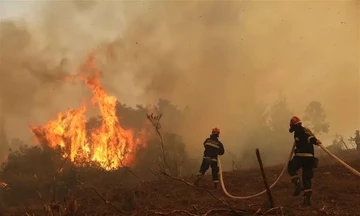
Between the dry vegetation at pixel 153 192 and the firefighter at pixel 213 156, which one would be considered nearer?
the dry vegetation at pixel 153 192

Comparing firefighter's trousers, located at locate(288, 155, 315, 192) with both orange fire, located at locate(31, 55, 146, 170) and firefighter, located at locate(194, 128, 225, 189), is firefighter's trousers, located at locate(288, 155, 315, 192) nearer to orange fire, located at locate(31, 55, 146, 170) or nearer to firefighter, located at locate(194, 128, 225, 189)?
firefighter, located at locate(194, 128, 225, 189)

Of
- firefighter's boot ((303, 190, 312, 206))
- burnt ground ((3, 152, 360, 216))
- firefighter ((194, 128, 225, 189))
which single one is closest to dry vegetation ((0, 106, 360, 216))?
burnt ground ((3, 152, 360, 216))

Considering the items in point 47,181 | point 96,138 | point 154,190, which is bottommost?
point 154,190

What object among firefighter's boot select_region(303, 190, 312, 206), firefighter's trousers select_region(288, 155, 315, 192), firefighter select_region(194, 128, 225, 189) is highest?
firefighter select_region(194, 128, 225, 189)

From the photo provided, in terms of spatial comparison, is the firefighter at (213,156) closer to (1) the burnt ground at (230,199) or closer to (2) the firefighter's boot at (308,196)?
(1) the burnt ground at (230,199)

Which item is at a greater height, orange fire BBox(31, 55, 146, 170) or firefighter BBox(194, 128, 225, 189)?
orange fire BBox(31, 55, 146, 170)

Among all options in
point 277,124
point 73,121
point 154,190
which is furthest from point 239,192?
point 277,124

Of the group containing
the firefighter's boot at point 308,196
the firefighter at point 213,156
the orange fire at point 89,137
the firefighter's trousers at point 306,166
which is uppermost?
the orange fire at point 89,137

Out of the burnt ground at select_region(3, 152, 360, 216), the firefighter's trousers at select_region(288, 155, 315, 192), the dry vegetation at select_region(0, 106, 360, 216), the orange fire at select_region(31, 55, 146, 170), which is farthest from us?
the orange fire at select_region(31, 55, 146, 170)

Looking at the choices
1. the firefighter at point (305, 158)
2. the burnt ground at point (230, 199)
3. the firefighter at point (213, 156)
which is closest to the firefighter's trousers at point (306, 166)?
the firefighter at point (305, 158)

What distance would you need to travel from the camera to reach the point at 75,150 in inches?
1008

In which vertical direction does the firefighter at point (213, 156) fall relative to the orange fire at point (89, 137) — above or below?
below

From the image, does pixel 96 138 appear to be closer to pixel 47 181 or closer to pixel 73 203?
pixel 47 181

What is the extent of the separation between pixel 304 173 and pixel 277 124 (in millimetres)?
42941
